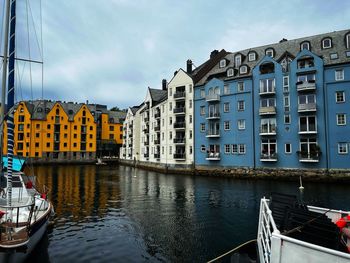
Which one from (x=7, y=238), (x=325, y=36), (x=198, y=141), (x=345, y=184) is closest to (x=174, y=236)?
(x=7, y=238)

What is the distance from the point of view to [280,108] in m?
43.8

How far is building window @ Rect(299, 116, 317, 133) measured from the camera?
40812 mm

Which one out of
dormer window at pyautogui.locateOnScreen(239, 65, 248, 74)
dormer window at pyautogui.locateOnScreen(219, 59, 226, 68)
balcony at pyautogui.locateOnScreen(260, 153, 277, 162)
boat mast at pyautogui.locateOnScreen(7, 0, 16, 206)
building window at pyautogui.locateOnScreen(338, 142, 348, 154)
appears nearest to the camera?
boat mast at pyautogui.locateOnScreen(7, 0, 16, 206)

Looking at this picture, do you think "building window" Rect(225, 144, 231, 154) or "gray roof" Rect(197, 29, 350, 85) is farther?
"building window" Rect(225, 144, 231, 154)

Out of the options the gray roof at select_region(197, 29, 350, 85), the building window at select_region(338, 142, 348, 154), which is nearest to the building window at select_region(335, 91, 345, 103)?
the gray roof at select_region(197, 29, 350, 85)

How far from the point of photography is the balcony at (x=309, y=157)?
129 ft

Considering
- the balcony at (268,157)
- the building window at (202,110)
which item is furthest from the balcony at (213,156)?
the building window at (202,110)

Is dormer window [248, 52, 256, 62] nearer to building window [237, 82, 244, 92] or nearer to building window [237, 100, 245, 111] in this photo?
building window [237, 82, 244, 92]

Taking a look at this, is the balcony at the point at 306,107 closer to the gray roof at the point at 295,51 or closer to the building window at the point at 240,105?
the gray roof at the point at 295,51

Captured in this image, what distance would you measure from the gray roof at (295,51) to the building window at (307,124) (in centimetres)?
898

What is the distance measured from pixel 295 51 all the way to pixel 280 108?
12173 millimetres

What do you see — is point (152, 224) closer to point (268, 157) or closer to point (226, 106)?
point (268, 157)

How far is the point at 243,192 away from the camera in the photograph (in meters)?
30.9

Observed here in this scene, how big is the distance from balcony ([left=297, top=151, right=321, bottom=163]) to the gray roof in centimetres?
1450
